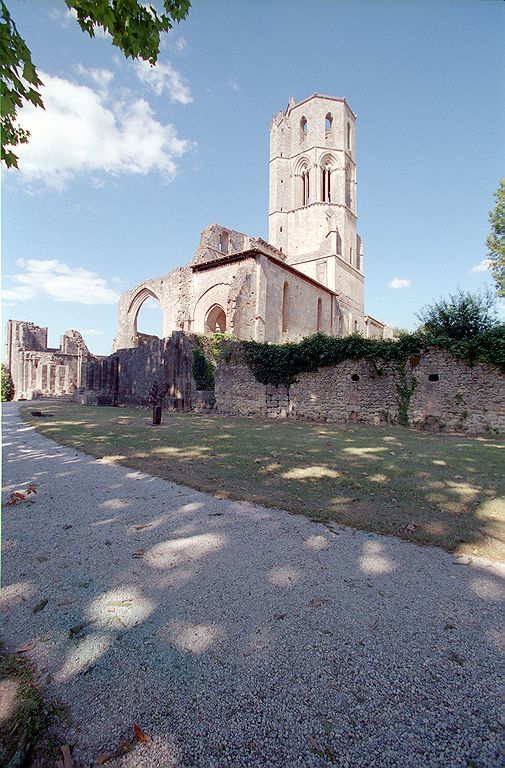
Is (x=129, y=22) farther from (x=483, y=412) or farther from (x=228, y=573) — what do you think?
(x=483, y=412)

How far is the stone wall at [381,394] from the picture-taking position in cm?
1175

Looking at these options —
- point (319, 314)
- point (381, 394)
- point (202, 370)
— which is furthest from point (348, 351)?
point (319, 314)

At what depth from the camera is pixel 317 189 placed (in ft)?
130

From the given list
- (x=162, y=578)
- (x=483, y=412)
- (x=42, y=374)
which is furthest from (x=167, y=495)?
(x=42, y=374)

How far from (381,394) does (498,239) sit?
1678 centimetres

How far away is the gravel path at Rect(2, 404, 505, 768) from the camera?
1327 millimetres

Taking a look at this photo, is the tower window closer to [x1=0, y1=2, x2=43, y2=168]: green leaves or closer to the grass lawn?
the grass lawn

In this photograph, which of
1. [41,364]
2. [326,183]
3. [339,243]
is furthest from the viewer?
[326,183]

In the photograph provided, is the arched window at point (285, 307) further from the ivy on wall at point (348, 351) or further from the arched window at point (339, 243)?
the arched window at point (339, 243)

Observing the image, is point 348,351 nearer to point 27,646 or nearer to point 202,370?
point 202,370

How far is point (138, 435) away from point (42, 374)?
93.6 ft

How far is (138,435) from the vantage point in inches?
349

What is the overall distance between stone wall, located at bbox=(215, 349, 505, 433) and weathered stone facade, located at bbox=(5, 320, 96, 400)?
1911 cm

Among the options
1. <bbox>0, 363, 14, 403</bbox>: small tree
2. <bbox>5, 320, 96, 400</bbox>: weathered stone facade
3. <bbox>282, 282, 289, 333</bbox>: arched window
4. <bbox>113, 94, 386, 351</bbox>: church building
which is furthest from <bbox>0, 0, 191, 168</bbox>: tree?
<bbox>0, 363, 14, 403</bbox>: small tree
